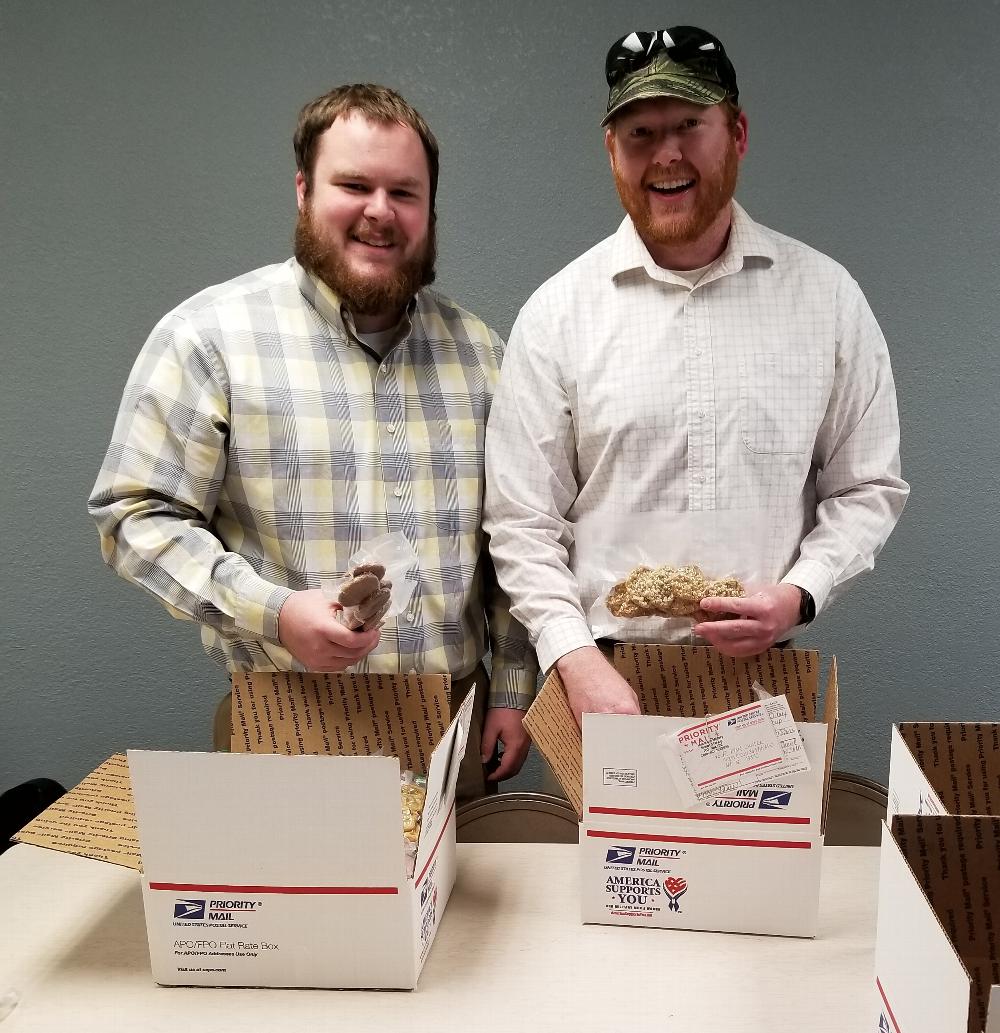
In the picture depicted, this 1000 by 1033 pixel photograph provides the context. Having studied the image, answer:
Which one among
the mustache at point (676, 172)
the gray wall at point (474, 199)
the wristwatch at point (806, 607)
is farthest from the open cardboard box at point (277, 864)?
the gray wall at point (474, 199)

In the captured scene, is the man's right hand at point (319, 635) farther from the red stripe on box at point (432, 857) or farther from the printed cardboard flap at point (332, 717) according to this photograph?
the red stripe on box at point (432, 857)

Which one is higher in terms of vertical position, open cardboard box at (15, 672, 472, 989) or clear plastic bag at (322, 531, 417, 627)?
clear plastic bag at (322, 531, 417, 627)

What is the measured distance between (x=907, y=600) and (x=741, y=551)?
1.15m

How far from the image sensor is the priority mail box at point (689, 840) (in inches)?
43.4

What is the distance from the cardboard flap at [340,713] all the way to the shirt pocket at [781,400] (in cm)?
66

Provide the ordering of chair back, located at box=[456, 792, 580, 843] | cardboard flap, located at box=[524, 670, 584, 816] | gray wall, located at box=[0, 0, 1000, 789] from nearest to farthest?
cardboard flap, located at box=[524, 670, 584, 816]
chair back, located at box=[456, 792, 580, 843]
gray wall, located at box=[0, 0, 1000, 789]

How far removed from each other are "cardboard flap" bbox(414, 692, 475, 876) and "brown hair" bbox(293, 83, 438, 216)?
1025 millimetres

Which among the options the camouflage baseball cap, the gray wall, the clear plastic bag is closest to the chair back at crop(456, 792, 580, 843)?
the clear plastic bag

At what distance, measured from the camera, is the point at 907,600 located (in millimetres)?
2508

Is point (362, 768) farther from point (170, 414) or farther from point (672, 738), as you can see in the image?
point (170, 414)

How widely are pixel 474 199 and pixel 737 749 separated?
5.55 feet

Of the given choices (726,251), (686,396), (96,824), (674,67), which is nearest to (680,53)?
(674,67)

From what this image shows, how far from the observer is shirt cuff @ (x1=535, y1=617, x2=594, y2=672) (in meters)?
1.48

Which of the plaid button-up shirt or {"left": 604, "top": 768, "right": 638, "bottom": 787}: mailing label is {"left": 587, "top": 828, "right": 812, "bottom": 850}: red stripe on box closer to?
{"left": 604, "top": 768, "right": 638, "bottom": 787}: mailing label
